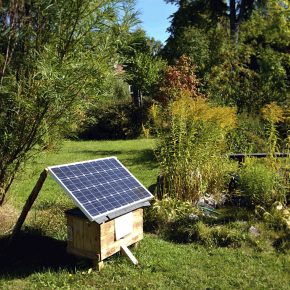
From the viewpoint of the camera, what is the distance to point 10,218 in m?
6.09

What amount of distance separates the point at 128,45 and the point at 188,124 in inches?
71.1

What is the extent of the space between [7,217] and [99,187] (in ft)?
6.39

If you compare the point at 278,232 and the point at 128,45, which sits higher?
the point at 128,45

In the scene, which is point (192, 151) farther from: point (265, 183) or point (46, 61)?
point (46, 61)

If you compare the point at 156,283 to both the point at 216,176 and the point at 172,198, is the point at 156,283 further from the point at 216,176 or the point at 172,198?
the point at 216,176

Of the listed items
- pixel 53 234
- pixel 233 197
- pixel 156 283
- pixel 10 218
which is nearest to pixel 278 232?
pixel 233 197

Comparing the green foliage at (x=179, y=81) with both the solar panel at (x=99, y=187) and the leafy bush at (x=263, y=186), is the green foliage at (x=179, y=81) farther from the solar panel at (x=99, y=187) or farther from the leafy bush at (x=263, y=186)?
the solar panel at (x=99, y=187)

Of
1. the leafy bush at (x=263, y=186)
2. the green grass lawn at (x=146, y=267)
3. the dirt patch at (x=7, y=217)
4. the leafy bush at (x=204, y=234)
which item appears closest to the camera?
the green grass lawn at (x=146, y=267)

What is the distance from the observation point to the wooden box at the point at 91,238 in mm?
4605

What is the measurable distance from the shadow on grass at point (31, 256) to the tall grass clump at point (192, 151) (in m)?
2.13

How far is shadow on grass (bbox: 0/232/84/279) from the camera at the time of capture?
468 cm

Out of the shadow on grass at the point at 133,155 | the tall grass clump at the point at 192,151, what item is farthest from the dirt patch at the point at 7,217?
the shadow on grass at the point at 133,155

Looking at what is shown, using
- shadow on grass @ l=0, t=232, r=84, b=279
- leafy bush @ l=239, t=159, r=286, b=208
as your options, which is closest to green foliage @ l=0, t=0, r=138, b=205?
shadow on grass @ l=0, t=232, r=84, b=279

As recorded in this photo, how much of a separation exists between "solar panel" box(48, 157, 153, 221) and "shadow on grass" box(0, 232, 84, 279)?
81cm
